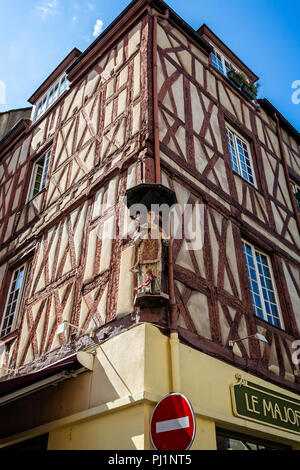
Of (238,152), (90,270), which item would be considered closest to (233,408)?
(90,270)

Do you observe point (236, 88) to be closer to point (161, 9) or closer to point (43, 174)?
point (161, 9)

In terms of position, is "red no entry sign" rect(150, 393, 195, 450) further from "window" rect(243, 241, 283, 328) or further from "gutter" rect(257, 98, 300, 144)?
"gutter" rect(257, 98, 300, 144)

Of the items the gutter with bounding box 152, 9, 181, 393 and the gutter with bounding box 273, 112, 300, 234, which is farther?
the gutter with bounding box 273, 112, 300, 234

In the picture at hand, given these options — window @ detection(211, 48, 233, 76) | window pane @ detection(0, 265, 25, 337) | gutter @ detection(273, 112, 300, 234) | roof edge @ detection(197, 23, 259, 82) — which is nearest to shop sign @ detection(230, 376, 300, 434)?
window pane @ detection(0, 265, 25, 337)

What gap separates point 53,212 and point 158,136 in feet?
7.63

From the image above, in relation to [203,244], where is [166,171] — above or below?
above

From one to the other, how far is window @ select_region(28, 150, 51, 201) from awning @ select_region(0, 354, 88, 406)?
14.8 ft

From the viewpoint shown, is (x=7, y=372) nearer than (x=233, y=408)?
No

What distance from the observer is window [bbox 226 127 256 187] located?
25.9 ft

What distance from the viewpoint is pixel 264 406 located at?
4.96m

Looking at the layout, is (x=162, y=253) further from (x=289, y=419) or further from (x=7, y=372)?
(x=7, y=372)

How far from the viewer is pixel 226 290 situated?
561cm

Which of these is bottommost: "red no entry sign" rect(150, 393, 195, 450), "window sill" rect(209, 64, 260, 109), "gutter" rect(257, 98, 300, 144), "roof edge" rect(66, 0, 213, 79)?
"red no entry sign" rect(150, 393, 195, 450)

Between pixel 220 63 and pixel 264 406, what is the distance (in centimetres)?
712
